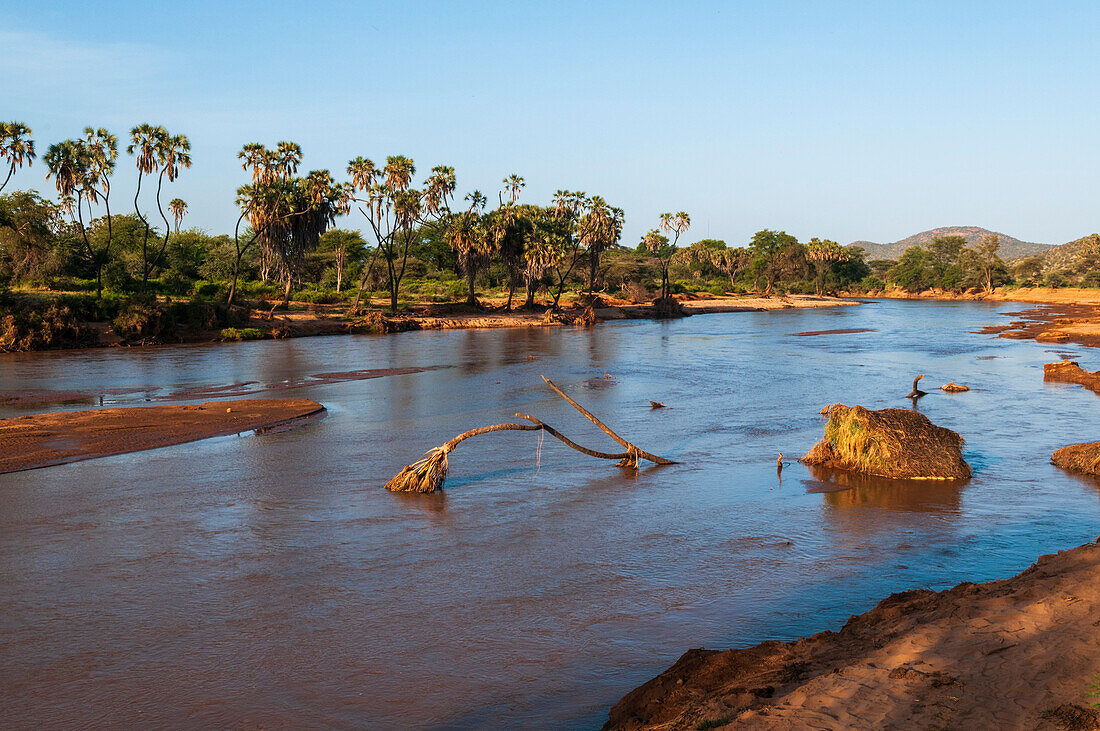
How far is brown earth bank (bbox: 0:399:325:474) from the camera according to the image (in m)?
15.3

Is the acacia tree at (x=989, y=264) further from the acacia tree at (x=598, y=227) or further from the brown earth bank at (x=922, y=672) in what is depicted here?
the brown earth bank at (x=922, y=672)

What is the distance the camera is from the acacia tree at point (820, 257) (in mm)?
123062

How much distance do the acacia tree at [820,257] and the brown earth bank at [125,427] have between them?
371 feet

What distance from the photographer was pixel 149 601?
845 centimetres

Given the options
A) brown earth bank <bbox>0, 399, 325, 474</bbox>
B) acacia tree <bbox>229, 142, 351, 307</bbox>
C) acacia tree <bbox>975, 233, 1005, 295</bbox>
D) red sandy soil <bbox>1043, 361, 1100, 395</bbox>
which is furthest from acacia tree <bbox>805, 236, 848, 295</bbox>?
brown earth bank <bbox>0, 399, 325, 474</bbox>

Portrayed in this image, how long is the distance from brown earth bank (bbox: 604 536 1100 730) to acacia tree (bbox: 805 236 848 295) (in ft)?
402

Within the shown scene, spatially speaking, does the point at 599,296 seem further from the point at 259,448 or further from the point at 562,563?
the point at 562,563

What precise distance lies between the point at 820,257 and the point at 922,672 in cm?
12760

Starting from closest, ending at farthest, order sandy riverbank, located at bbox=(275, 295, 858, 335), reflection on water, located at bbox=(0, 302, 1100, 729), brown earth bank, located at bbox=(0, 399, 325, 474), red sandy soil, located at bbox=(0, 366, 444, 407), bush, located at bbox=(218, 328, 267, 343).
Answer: reflection on water, located at bbox=(0, 302, 1100, 729), brown earth bank, located at bbox=(0, 399, 325, 474), red sandy soil, located at bbox=(0, 366, 444, 407), bush, located at bbox=(218, 328, 267, 343), sandy riverbank, located at bbox=(275, 295, 858, 335)

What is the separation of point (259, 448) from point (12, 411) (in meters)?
8.70

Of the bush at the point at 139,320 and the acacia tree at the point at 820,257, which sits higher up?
the acacia tree at the point at 820,257

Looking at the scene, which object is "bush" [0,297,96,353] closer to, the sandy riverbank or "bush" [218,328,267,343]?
"bush" [218,328,267,343]

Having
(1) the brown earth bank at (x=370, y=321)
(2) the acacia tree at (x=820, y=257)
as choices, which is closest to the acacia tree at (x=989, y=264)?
(2) the acacia tree at (x=820, y=257)

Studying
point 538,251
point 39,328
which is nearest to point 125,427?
point 39,328
